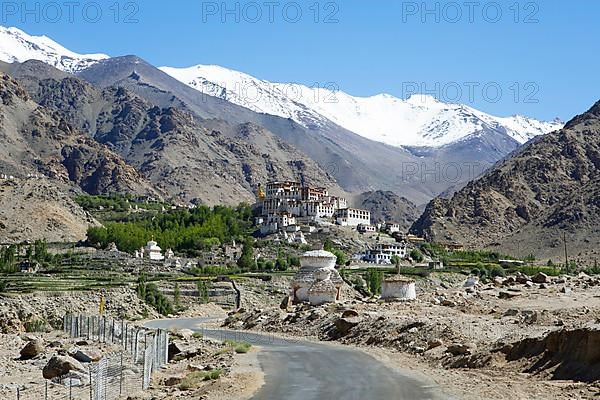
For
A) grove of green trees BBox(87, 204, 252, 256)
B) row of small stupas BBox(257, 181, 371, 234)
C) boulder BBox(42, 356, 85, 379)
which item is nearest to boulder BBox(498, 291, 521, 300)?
boulder BBox(42, 356, 85, 379)

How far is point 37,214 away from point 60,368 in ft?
417

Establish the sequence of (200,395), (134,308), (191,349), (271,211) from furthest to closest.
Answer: (271,211), (134,308), (191,349), (200,395)

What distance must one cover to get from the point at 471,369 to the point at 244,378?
8759 mm

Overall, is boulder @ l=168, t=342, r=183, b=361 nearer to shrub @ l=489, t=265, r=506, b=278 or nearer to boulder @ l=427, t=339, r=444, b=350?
boulder @ l=427, t=339, r=444, b=350

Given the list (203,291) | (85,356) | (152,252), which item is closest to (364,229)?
(152,252)

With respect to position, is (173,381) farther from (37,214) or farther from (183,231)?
(37,214)

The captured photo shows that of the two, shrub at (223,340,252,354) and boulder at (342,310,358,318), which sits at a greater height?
boulder at (342,310,358,318)

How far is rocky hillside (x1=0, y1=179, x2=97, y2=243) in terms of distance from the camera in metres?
154

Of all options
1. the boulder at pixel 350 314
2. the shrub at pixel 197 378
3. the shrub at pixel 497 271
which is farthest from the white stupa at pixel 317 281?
the shrub at pixel 497 271

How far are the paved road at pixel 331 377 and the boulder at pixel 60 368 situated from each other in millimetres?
7821

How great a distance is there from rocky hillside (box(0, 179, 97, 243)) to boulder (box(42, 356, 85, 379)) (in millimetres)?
113912

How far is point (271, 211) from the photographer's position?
176375mm

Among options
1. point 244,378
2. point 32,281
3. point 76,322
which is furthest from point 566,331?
point 32,281

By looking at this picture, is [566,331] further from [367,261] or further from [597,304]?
[367,261]
